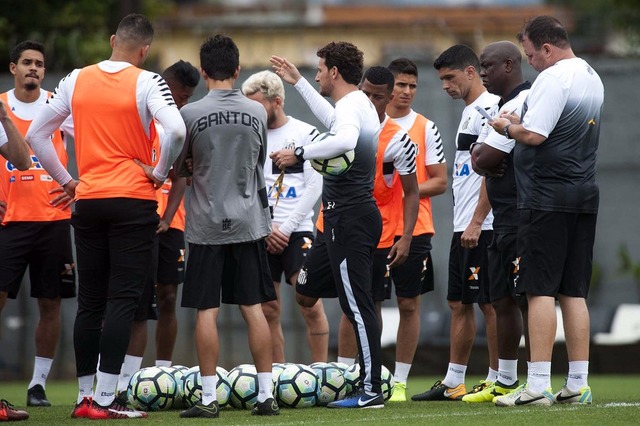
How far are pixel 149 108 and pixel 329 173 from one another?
4.20ft

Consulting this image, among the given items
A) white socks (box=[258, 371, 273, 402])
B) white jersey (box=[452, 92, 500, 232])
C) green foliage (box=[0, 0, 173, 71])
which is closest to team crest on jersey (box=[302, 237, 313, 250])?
white jersey (box=[452, 92, 500, 232])

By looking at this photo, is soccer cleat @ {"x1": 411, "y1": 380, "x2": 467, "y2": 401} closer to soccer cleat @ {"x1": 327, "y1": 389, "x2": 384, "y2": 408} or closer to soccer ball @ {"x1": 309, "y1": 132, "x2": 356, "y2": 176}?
soccer cleat @ {"x1": 327, "y1": 389, "x2": 384, "y2": 408}

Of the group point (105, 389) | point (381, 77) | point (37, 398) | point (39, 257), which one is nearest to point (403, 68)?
point (381, 77)

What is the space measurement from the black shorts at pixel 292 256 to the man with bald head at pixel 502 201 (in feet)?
6.13

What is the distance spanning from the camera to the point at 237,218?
702 cm

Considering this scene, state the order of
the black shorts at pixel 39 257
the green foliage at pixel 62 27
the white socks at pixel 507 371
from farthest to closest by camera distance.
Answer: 1. the green foliage at pixel 62 27
2. the black shorts at pixel 39 257
3. the white socks at pixel 507 371

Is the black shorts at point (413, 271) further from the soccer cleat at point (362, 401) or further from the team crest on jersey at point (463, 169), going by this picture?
the soccer cleat at point (362, 401)

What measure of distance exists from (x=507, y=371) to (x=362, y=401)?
119cm

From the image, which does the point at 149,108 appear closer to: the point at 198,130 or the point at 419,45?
the point at 198,130

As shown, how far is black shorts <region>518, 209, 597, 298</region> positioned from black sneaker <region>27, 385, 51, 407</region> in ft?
12.8

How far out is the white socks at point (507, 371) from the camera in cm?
792

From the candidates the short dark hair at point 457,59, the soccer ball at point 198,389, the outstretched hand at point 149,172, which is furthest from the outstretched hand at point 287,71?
the soccer ball at point 198,389

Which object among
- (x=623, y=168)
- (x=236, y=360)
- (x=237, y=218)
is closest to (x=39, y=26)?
(x=236, y=360)

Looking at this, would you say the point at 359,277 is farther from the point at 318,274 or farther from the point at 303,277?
the point at 303,277
